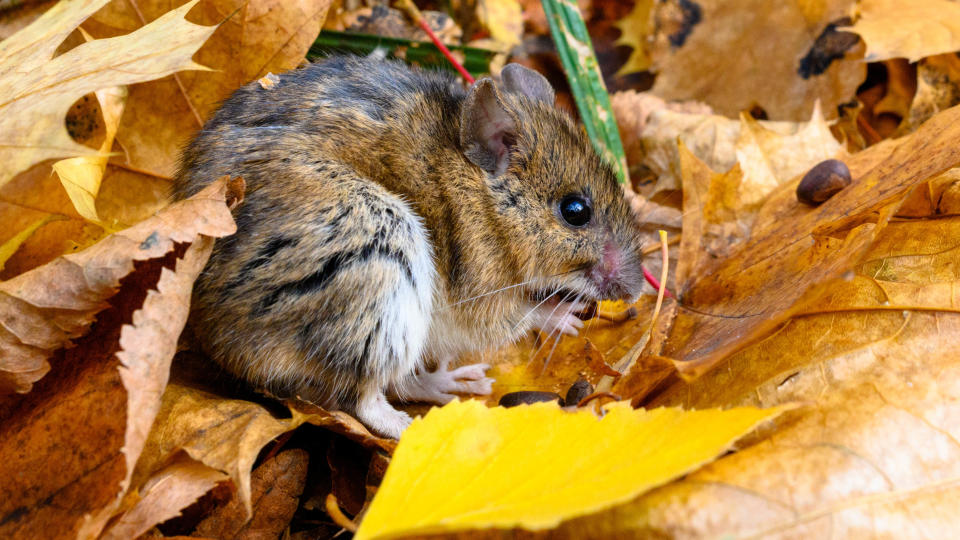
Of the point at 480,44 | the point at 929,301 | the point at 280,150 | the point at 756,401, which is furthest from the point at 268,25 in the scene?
the point at 929,301

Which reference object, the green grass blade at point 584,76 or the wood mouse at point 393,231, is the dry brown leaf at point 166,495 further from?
the green grass blade at point 584,76

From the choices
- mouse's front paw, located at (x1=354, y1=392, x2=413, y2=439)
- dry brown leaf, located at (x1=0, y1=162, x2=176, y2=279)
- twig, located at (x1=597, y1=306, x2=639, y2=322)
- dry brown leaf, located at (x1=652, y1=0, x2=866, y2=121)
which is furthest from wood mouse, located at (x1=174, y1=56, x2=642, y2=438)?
dry brown leaf, located at (x1=652, y1=0, x2=866, y2=121)

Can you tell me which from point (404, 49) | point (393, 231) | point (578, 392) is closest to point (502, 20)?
point (404, 49)

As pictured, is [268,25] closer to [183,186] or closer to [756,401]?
[183,186]

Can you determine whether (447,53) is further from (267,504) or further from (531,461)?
(531,461)

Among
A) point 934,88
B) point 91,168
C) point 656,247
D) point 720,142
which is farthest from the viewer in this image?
point 934,88
